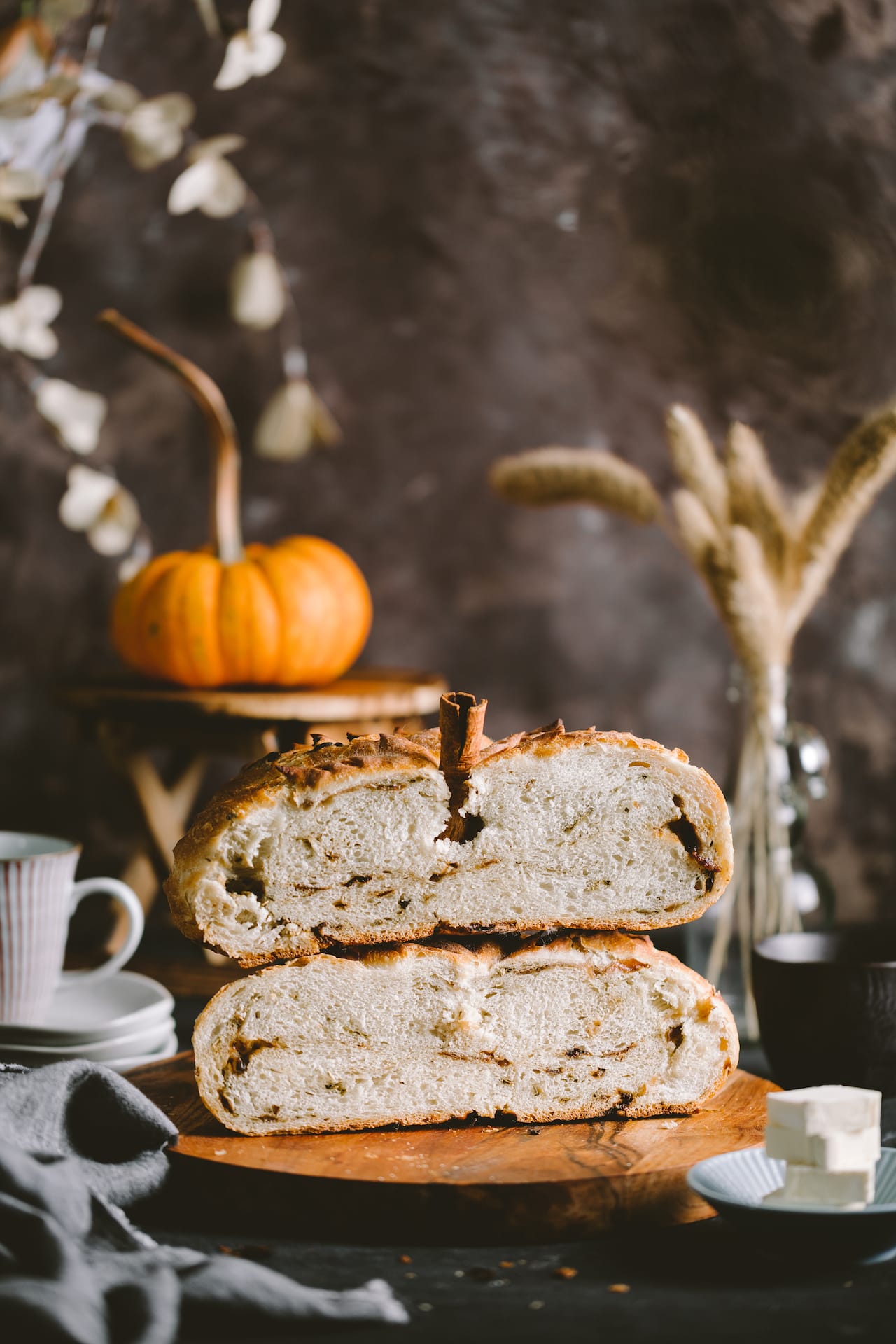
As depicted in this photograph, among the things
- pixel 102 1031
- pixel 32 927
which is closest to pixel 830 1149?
pixel 102 1031

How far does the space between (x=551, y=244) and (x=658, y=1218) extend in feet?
6.66

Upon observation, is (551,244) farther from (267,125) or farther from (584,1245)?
(584,1245)

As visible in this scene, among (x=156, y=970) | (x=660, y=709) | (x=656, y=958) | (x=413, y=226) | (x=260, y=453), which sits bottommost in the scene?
(x=156, y=970)

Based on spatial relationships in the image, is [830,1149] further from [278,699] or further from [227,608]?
[227,608]

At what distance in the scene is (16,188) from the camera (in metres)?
2.62

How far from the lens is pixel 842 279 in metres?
2.77

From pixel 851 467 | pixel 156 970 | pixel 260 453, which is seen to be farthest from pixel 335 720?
pixel 851 467

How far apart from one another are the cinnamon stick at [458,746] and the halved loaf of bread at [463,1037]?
14cm

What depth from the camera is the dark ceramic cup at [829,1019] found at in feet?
5.34

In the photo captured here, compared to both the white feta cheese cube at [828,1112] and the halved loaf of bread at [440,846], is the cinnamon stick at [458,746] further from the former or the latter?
the white feta cheese cube at [828,1112]

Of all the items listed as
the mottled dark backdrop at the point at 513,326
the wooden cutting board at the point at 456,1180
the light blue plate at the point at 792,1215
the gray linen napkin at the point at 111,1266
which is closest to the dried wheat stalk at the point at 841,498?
the mottled dark backdrop at the point at 513,326

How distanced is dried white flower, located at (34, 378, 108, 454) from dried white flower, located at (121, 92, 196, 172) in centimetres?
45

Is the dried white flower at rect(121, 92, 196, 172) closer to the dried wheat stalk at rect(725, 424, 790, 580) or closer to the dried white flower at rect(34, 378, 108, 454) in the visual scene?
the dried white flower at rect(34, 378, 108, 454)

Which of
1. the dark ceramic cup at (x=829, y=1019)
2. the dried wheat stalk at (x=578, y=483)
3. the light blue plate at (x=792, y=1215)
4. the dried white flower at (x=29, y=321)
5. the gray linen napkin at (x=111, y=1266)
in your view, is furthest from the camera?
the dried white flower at (x=29, y=321)
